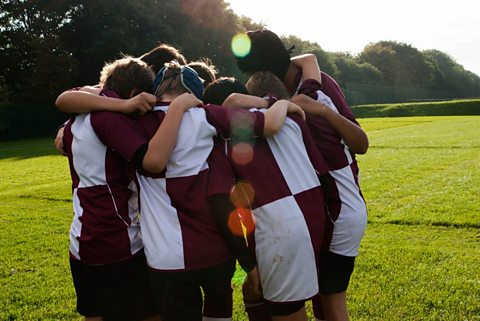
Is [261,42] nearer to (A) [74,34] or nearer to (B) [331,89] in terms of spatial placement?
(B) [331,89]

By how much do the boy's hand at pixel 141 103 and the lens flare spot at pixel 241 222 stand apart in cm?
61

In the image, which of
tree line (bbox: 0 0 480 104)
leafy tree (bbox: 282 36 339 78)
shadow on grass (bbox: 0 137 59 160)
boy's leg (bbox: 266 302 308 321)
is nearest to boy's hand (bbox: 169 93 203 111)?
boy's leg (bbox: 266 302 308 321)

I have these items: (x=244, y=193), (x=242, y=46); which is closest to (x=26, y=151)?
(x=242, y=46)

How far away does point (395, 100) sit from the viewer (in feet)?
270

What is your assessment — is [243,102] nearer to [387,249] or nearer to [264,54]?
[264,54]

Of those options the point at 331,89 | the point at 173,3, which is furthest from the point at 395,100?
the point at 331,89

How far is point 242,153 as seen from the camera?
2273mm

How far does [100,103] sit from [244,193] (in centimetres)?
80

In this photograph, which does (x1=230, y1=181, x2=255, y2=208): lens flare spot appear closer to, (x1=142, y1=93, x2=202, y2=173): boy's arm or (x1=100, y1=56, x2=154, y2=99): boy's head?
(x1=142, y1=93, x2=202, y2=173): boy's arm

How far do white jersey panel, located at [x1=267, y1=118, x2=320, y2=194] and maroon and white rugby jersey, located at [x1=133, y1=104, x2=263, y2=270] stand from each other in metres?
0.15

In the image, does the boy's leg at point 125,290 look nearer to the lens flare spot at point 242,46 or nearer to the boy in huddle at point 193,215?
the boy in huddle at point 193,215

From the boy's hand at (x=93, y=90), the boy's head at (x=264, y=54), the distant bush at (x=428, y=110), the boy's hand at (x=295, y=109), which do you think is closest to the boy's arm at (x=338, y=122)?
the boy's hand at (x=295, y=109)

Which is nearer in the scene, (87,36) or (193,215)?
(193,215)

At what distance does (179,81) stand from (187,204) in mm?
603
